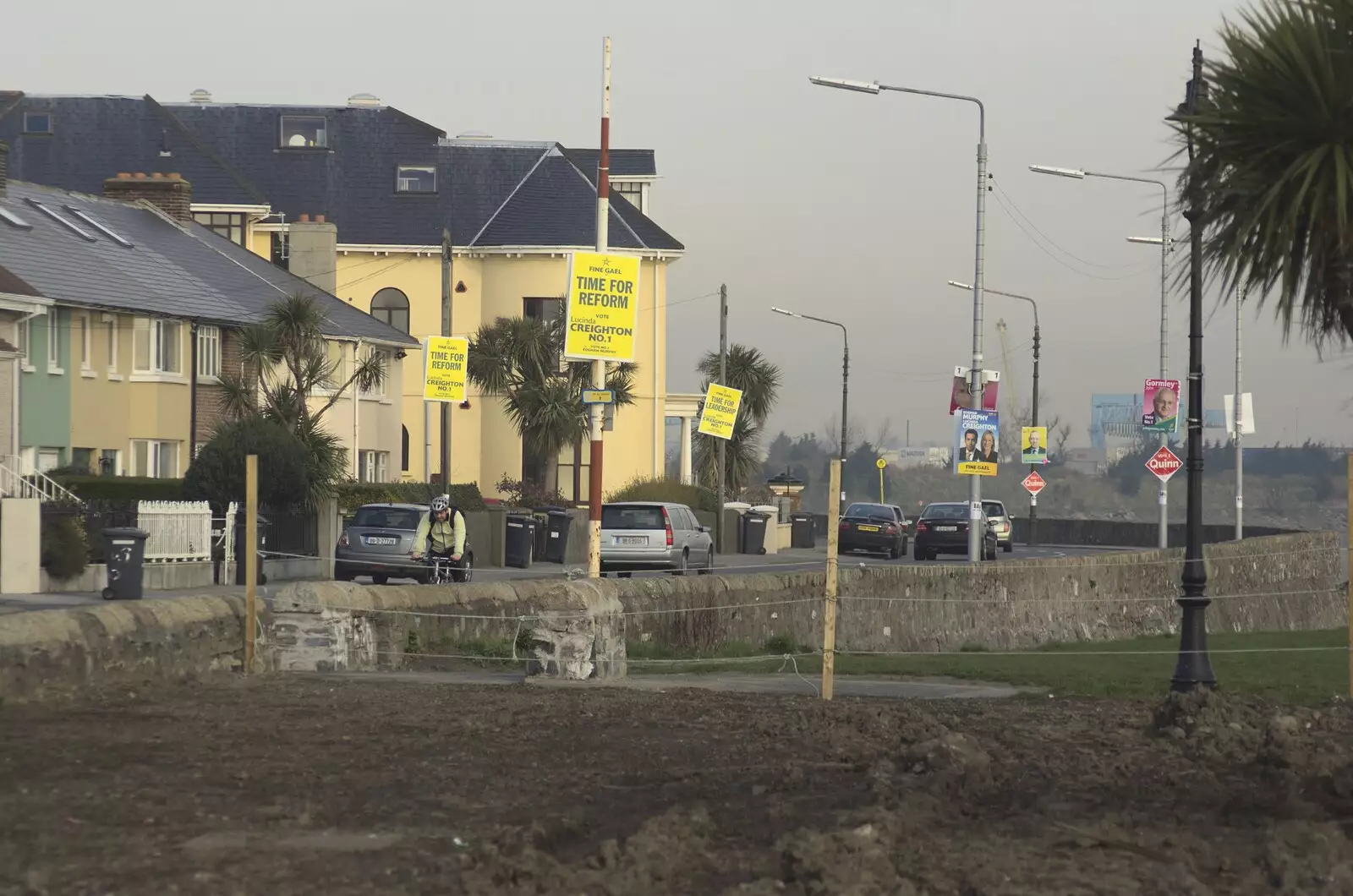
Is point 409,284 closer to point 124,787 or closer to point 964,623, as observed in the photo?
point 964,623

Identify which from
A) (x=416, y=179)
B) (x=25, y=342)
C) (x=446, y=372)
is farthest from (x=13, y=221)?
(x=416, y=179)

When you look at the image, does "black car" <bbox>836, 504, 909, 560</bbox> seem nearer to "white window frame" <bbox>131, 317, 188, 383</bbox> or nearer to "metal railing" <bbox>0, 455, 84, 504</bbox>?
"white window frame" <bbox>131, 317, 188, 383</bbox>

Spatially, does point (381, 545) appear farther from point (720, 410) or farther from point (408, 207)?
point (408, 207)

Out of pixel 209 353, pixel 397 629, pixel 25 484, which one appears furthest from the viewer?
pixel 209 353

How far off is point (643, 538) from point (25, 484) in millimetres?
11283

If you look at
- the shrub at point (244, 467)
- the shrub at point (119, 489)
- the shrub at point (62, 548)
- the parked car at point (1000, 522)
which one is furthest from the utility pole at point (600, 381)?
the parked car at point (1000, 522)

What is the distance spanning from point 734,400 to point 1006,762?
40447 millimetres

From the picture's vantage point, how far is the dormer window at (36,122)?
213 ft

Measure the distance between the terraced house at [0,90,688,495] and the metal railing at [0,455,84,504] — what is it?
27.4m

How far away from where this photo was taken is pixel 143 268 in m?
44.0

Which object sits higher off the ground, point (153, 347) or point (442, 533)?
point (153, 347)

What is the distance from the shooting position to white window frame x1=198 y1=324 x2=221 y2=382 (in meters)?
44.1

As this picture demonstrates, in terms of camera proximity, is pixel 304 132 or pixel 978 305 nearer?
pixel 978 305

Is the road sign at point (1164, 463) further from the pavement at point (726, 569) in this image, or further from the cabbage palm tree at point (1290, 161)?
the cabbage palm tree at point (1290, 161)
